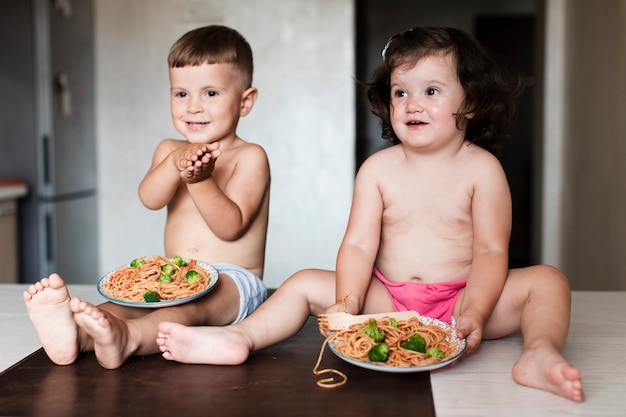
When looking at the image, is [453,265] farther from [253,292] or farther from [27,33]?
[27,33]

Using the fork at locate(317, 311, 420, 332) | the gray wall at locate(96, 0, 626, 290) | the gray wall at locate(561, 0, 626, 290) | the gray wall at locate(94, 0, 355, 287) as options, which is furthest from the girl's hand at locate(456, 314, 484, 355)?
the gray wall at locate(94, 0, 355, 287)

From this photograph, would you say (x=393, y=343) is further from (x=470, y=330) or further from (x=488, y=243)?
(x=488, y=243)

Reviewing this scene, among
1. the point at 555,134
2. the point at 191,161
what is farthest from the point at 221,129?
the point at 555,134

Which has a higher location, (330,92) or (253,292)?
(330,92)

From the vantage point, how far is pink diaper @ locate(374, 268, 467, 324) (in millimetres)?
1488

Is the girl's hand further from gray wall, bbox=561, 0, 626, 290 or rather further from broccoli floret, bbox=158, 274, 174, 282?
gray wall, bbox=561, 0, 626, 290

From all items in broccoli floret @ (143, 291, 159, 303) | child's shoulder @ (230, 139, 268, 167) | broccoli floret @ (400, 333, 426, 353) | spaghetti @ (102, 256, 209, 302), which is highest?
child's shoulder @ (230, 139, 268, 167)

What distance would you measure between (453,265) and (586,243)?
73.8 inches

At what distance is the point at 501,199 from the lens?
4.82ft

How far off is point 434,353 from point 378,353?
96 mm

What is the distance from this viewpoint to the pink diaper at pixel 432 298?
1488mm

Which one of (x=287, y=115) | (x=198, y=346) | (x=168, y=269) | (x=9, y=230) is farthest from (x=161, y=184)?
(x=287, y=115)

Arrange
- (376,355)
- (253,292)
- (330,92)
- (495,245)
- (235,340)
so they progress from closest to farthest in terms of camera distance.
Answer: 1. (376,355)
2. (235,340)
3. (495,245)
4. (253,292)
5. (330,92)

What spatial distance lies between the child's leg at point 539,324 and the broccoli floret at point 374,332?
9.2 inches
